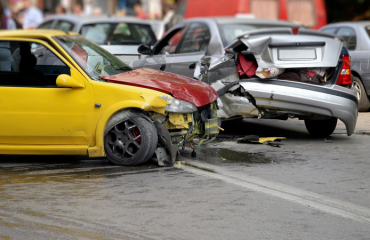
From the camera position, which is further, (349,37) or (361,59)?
(349,37)

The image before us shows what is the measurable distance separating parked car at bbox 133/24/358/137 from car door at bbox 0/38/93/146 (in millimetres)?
1905

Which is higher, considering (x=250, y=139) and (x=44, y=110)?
(x=44, y=110)

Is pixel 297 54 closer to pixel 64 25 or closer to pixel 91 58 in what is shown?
pixel 91 58

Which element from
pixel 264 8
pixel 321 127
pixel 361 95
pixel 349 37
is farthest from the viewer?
pixel 264 8

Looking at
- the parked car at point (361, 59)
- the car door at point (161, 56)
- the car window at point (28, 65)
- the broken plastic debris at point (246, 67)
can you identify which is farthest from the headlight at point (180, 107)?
the parked car at point (361, 59)

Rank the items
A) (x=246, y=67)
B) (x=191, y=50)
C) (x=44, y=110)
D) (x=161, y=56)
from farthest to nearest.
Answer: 1. (x=161, y=56)
2. (x=191, y=50)
3. (x=246, y=67)
4. (x=44, y=110)

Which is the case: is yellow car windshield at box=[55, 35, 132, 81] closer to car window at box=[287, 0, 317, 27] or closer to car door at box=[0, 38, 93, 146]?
car door at box=[0, 38, 93, 146]

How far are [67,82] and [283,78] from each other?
10.1ft

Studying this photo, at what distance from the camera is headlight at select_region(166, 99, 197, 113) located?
6496mm

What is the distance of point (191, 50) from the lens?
31.2ft

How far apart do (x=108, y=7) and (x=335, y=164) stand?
117 feet

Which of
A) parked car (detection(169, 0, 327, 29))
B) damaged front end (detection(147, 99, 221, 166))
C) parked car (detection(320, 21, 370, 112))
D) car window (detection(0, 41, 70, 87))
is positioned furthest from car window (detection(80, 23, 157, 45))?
parked car (detection(169, 0, 327, 29))

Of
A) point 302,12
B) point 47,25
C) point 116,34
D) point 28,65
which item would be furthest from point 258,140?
point 302,12

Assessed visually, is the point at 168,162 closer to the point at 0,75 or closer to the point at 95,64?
the point at 95,64
